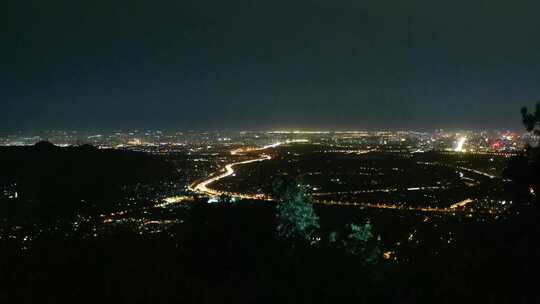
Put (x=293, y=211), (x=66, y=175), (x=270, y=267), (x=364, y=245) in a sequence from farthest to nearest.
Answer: (x=66, y=175), (x=293, y=211), (x=364, y=245), (x=270, y=267)

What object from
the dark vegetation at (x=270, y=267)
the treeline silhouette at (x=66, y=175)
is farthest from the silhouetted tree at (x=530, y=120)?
the treeline silhouette at (x=66, y=175)

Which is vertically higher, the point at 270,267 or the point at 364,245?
the point at 270,267

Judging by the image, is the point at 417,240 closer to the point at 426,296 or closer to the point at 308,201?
the point at 308,201

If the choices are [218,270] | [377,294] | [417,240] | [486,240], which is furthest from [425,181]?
[377,294]

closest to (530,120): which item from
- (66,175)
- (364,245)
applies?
(364,245)

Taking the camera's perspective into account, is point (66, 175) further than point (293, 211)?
Yes

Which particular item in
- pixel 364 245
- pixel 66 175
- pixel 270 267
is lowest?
pixel 364 245

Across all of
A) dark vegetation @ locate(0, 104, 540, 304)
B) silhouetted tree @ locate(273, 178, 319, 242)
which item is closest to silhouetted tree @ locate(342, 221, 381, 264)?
dark vegetation @ locate(0, 104, 540, 304)

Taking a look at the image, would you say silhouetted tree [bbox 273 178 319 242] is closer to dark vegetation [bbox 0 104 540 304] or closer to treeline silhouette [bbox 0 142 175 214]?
dark vegetation [bbox 0 104 540 304]

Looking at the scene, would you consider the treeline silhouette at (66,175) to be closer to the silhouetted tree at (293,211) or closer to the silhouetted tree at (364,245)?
the silhouetted tree at (293,211)

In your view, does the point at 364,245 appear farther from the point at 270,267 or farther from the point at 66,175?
the point at 66,175
